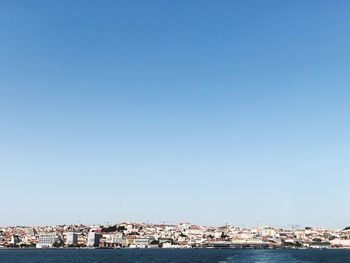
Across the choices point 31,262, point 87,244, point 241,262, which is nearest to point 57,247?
point 87,244

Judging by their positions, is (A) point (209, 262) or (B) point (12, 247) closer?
(A) point (209, 262)

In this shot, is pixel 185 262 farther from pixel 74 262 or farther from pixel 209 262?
pixel 74 262

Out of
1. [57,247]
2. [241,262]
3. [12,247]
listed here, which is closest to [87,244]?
[57,247]

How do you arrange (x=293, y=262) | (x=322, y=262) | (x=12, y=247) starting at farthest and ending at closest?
(x=12, y=247) < (x=322, y=262) < (x=293, y=262)

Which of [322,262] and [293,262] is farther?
[322,262]

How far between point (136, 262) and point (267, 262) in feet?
65.7

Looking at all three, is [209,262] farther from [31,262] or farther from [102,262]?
[31,262]

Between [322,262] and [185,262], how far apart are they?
22.3m

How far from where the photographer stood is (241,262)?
85000 mm

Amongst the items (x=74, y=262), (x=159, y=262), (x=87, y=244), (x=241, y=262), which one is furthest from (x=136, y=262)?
(x=87, y=244)

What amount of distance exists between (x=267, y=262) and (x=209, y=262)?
356 inches

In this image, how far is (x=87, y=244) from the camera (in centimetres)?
19962

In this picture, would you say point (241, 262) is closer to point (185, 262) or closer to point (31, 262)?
point (185, 262)

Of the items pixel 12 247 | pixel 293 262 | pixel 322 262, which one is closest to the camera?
pixel 293 262
